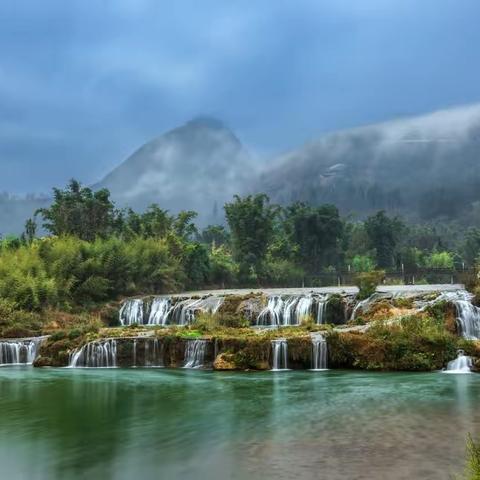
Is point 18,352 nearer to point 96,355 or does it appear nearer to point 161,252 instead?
point 96,355

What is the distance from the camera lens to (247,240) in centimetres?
5972

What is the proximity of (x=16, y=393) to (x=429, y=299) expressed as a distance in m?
17.8

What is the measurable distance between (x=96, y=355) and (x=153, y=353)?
7.53ft

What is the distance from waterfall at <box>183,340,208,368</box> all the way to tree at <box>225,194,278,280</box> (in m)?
35.3

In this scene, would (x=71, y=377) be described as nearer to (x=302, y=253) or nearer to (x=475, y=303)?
(x=475, y=303)

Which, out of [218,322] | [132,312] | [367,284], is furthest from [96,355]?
[367,284]

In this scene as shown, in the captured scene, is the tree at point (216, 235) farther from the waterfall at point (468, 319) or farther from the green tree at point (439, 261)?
the waterfall at point (468, 319)

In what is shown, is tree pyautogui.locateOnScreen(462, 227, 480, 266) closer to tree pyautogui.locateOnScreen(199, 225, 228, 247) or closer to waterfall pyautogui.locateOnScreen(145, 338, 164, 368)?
tree pyautogui.locateOnScreen(199, 225, 228, 247)

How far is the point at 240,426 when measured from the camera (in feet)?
42.0

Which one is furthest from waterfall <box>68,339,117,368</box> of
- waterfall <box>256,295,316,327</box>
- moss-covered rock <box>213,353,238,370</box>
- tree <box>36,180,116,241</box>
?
tree <box>36,180,116,241</box>

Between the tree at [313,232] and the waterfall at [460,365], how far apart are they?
44.2 m

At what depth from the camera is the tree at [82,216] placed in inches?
2003

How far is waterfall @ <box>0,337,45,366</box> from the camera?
26.5 metres

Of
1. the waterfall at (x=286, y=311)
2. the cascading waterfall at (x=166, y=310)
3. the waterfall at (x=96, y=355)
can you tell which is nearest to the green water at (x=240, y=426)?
the waterfall at (x=96, y=355)
